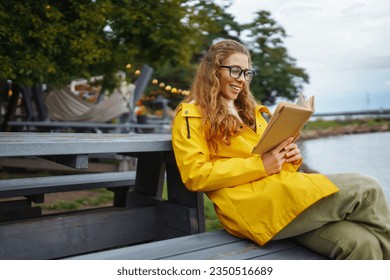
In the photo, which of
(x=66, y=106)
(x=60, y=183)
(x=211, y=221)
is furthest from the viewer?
(x=66, y=106)

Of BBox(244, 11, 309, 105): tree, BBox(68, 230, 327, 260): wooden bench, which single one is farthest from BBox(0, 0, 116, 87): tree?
BBox(244, 11, 309, 105): tree

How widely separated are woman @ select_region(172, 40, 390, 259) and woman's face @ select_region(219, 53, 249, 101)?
105 millimetres

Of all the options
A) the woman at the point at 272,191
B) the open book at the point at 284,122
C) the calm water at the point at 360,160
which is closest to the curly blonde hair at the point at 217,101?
the woman at the point at 272,191

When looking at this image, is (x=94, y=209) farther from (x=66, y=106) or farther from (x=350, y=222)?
(x=66, y=106)

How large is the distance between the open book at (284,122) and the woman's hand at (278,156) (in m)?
0.02

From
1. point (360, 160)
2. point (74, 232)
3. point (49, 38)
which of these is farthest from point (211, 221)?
point (360, 160)

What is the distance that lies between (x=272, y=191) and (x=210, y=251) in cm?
35

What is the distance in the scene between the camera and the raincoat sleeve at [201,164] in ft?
5.86

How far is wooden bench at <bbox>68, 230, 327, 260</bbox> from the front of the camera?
5.52 ft

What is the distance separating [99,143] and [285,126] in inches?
31.4

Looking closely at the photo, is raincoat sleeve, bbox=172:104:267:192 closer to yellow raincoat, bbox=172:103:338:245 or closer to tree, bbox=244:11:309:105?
yellow raincoat, bbox=172:103:338:245

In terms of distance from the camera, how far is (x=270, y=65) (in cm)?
1259

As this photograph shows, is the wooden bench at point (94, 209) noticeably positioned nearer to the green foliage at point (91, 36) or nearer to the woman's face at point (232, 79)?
the woman's face at point (232, 79)

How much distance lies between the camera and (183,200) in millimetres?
2406
